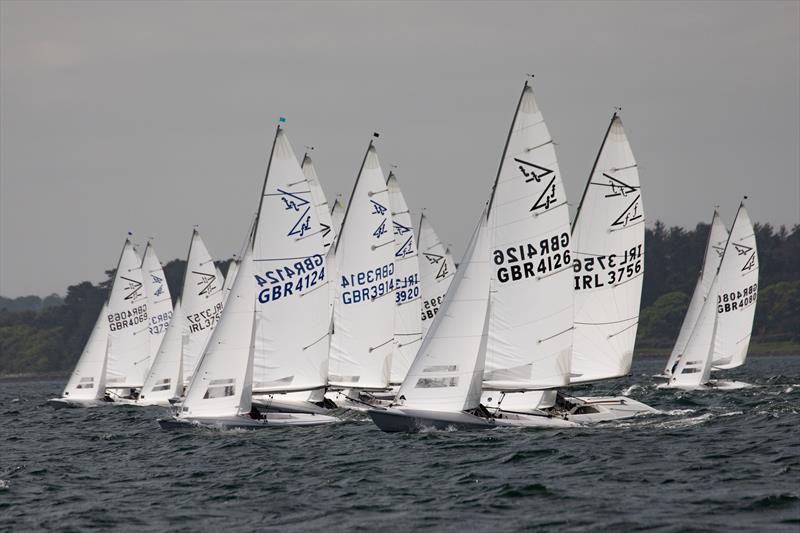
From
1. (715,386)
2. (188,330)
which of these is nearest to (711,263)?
(715,386)

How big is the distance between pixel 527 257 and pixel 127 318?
1294 inches

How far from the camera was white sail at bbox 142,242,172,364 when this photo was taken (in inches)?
2470

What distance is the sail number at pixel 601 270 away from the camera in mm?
37969

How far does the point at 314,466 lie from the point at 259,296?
10952 millimetres

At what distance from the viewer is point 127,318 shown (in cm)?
6162

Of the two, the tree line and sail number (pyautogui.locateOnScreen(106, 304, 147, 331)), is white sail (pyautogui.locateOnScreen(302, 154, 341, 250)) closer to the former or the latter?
sail number (pyautogui.locateOnScreen(106, 304, 147, 331))

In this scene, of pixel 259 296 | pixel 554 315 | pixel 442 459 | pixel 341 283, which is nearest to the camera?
pixel 442 459

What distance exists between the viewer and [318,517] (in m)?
21.3

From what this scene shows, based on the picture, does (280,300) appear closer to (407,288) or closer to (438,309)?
(438,309)

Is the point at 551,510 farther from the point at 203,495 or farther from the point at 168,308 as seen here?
the point at 168,308

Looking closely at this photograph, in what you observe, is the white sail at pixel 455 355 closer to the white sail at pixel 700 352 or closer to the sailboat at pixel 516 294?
the sailboat at pixel 516 294

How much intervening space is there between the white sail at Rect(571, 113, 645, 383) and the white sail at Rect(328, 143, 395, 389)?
812 cm

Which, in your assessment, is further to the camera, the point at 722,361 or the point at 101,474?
the point at 722,361

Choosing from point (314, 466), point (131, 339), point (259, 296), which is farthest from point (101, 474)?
point (131, 339)
